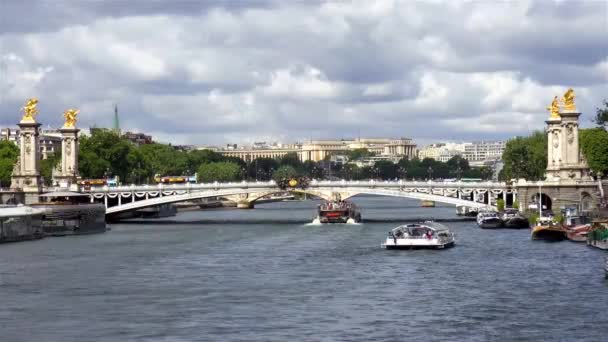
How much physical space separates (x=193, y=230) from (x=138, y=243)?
1566 cm

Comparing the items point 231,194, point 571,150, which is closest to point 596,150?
point 571,150

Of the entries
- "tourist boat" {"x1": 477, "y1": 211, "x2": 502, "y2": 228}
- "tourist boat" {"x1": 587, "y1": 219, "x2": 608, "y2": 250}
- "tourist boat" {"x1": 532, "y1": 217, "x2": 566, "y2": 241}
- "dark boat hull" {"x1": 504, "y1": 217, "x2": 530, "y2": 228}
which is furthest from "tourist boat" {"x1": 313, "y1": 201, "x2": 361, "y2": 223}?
"tourist boat" {"x1": 587, "y1": 219, "x2": 608, "y2": 250}

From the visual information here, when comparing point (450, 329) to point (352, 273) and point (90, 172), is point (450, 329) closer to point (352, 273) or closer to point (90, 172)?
point (352, 273)

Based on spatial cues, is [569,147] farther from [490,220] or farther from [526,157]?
[526,157]

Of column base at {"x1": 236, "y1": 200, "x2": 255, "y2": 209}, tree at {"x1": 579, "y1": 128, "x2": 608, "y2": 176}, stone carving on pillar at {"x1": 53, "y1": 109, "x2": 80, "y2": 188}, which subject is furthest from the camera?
column base at {"x1": 236, "y1": 200, "x2": 255, "y2": 209}

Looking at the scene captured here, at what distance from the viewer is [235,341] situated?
38188mm

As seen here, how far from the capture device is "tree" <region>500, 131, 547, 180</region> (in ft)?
383

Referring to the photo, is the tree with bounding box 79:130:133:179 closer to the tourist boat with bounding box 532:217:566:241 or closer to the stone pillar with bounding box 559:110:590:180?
the stone pillar with bounding box 559:110:590:180

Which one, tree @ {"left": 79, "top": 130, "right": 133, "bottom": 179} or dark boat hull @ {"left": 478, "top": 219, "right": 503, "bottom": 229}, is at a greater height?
tree @ {"left": 79, "top": 130, "right": 133, "bottom": 179}

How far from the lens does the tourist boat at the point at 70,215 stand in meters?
85.3

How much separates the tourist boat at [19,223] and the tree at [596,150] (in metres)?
41.7

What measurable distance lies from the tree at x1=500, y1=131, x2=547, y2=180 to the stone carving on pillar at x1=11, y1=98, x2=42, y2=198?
130 feet

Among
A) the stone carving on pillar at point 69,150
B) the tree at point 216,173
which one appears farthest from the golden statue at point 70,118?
the tree at point 216,173

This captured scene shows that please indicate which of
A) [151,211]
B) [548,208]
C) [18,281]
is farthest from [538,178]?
[18,281]
